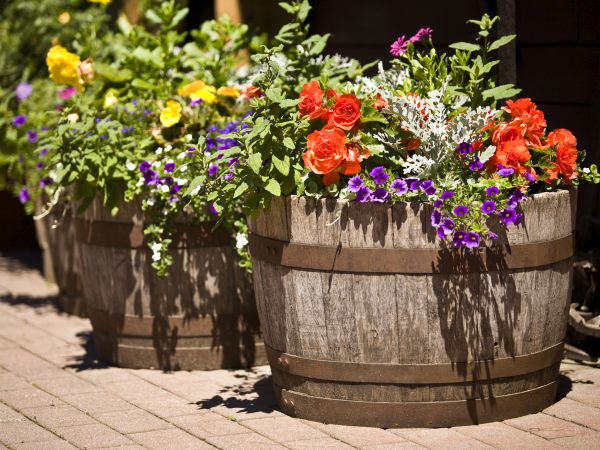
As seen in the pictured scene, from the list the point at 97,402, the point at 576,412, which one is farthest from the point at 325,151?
the point at 97,402

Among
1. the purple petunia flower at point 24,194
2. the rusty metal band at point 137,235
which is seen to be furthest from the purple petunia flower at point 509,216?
the purple petunia flower at point 24,194

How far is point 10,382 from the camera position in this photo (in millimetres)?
4773

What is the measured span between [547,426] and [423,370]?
528 mm

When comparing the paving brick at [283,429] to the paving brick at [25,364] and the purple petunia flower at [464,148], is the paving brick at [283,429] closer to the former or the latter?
the purple petunia flower at [464,148]

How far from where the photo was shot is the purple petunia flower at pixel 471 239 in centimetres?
366

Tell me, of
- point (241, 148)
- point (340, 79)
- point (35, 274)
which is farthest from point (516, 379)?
point (35, 274)

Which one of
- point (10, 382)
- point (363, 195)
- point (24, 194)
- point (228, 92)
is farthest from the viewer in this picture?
point (24, 194)

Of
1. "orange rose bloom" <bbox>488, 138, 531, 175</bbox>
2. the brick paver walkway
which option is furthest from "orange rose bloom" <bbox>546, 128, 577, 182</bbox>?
the brick paver walkway

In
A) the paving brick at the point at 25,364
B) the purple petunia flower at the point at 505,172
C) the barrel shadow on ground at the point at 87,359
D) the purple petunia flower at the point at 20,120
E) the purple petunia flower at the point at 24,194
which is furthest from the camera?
the purple petunia flower at the point at 20,120

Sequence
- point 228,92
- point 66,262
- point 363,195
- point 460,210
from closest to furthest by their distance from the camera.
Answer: point 460,210 < point 363,195 < point 228,92 < point 66,262

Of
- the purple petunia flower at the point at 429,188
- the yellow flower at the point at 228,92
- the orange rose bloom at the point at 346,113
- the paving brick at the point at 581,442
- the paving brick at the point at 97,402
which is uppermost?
the yellow flower at the point at 228,92

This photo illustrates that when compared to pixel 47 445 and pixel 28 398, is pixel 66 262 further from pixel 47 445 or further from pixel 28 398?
pixel 47 445

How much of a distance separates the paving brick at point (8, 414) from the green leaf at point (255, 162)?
137 cm

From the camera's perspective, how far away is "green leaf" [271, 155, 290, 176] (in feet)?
12.9
